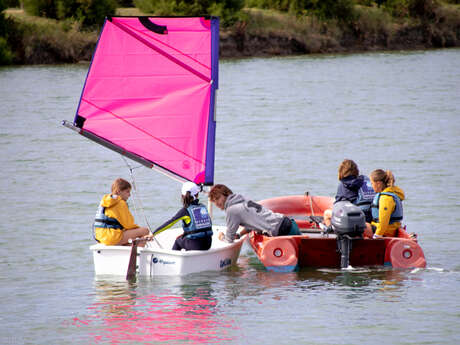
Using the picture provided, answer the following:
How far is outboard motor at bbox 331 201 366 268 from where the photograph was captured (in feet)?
30.6

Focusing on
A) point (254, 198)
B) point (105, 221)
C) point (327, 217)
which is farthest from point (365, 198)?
point (254, 198)

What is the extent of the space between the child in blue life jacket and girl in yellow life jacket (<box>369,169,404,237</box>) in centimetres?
201

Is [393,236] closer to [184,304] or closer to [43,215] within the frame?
[184,304]

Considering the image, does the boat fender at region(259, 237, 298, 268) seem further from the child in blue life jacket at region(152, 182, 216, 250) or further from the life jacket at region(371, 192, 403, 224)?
the life jacket at region(371, 192, 403, 224)

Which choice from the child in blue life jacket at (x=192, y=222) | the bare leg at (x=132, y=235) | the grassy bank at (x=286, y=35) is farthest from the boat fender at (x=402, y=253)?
the grassy bank at (x=286, y=35)

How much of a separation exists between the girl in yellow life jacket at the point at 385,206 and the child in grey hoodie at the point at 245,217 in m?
0.97

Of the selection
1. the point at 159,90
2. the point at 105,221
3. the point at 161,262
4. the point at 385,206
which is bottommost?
the point at 161,262

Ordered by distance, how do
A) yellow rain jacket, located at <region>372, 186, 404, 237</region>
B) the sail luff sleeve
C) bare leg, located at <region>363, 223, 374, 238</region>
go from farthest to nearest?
the sail luff sleeve, bare leg, located at <region>363, 223, 374, 238</region>, yellow rain jacket, located at <region>372, 186, 404, 237</region>

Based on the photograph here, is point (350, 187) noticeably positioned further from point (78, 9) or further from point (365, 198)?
point (78, 9)

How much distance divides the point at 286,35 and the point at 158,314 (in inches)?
1525

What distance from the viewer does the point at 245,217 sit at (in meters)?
9.85

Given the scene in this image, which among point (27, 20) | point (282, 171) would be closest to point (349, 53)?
point (27, 20)

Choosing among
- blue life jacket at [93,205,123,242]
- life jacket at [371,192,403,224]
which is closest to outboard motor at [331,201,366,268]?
life jacket at [371,192,403,224]

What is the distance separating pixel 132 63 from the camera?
434 inches
